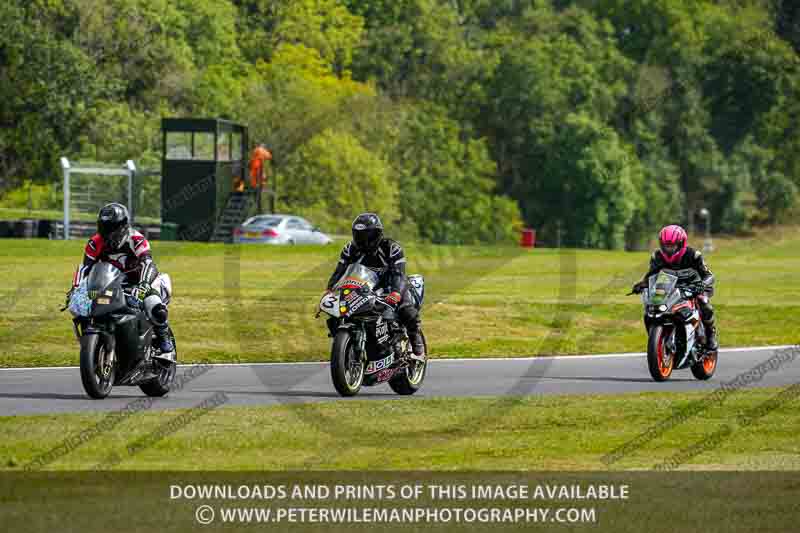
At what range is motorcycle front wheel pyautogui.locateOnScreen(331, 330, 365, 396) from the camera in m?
16.1


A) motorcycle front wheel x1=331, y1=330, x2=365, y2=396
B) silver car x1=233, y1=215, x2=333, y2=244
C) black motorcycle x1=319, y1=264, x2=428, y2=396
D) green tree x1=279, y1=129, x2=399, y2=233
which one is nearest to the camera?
motorcycle front wheel x1=331, y1=330, x2=365, y2=396

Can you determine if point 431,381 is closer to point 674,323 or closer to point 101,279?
point 674,323

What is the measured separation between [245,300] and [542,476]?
17.6 metres

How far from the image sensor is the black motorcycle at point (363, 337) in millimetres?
16188

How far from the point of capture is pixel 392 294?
16656 millimetres

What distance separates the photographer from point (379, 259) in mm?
16859

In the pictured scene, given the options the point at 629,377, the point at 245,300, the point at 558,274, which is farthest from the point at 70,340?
the point at 558,274

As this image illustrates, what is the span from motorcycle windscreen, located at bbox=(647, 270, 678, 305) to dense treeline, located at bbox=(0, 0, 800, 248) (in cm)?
5213

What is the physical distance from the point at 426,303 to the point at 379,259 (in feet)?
39.7

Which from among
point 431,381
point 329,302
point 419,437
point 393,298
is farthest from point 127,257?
point 431,381

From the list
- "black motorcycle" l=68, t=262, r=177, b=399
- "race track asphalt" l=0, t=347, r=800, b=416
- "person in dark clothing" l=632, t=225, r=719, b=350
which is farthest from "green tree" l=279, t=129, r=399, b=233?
"black motorcycle" l=68, t=262, r=177, b=399

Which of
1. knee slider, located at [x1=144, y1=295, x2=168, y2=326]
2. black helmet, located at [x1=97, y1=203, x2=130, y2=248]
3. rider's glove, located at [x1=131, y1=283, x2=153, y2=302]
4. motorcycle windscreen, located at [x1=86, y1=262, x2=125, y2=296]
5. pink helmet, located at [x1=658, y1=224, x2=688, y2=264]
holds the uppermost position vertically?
black helmet, located at [x1=97, y1=203, x2=130, y2=248]

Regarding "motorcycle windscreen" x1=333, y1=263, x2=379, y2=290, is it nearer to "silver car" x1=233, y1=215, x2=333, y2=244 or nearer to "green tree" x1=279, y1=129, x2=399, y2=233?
"silver car" x1=233, y1=215, x2=333, y2=244

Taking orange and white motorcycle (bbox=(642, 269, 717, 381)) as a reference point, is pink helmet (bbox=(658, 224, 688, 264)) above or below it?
above
